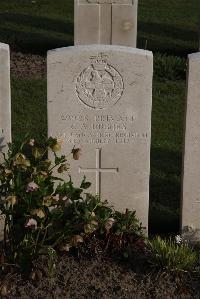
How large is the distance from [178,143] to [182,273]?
10.2ft

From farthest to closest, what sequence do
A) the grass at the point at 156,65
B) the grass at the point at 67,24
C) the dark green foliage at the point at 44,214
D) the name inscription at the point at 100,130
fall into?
1. the grass at the point at 67,24
2. the grass at the point at 156,65
3. the name inscription at the point at 100,130
4. the dark green foliage at the point at 44,214

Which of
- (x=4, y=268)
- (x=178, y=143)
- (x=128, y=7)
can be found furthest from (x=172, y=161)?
(x=128, y=7)

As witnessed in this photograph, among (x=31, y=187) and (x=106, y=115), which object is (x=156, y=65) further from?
(x=31, y=187)

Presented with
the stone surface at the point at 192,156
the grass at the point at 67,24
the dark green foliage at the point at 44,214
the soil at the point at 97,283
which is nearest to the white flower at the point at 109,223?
the dark green foliage at the point at 44,214

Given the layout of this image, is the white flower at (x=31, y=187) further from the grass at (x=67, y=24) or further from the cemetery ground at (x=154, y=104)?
the grass at (x=67, y=24)

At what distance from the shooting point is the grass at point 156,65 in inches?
276

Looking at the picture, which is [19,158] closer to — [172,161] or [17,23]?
[172,161]

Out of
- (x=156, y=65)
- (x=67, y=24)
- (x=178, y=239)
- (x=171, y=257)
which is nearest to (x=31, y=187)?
(x=171, y=257)

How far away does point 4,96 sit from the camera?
5.32 m

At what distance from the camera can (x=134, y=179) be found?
221 inches

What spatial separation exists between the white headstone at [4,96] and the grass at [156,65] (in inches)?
12.6

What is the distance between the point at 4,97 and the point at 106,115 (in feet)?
2.61

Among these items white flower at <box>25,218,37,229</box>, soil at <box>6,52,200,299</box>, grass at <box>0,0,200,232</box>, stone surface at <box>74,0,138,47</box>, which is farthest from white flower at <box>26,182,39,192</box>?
stone surface at <box>74,0,138,47</box>

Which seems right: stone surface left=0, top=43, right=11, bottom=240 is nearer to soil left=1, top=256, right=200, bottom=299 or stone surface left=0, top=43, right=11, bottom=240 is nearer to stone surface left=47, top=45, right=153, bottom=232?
stone surface left=47, top=45, right=153, bottom=232
